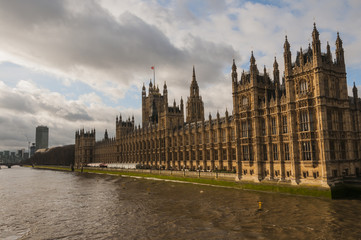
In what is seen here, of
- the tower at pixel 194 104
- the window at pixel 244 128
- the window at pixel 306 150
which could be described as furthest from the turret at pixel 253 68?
the tower at pixel 194 104

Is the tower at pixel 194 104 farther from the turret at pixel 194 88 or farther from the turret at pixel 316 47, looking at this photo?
the turret at pixel 316 47

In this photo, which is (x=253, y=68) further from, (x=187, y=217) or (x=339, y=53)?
(x=187, y=217)

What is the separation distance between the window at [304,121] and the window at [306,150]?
8.24 ft

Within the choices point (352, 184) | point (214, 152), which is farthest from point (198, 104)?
point (352, 184)

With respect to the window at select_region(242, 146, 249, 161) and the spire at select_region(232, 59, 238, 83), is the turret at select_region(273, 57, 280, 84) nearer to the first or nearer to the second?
the spire at select_region(232, 59, 238, 83)

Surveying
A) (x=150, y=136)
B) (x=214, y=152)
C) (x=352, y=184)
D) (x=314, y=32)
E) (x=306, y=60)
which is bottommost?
(x=352, y=184)

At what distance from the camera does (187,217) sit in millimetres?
37062

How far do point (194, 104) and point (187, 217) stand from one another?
8919 centimetres

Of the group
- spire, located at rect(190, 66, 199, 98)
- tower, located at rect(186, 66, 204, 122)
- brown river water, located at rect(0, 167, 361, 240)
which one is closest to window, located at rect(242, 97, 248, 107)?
brown river water, located at rect(0, 167, 361, 240)

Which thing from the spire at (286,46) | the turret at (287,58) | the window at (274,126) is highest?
the spire at (286,46)

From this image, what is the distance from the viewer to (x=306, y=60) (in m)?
52.5

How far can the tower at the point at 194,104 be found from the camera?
405ft

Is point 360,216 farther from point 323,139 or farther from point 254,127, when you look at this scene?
point 254,127

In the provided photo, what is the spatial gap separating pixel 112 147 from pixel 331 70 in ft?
440
